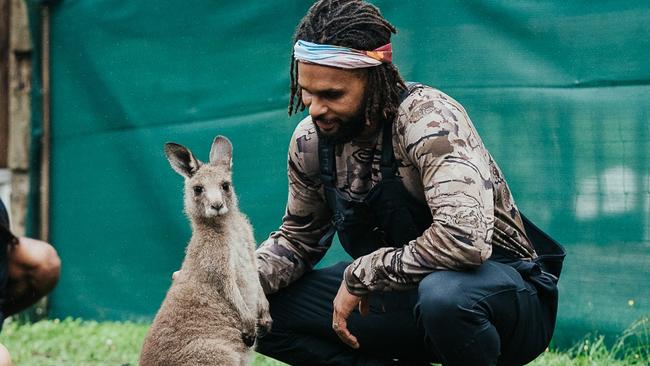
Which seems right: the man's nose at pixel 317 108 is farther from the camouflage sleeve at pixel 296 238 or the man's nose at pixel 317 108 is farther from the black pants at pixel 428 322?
the black pants at pixel 428 322

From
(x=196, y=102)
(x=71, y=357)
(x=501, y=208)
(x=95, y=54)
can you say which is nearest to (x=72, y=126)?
(x=95, y=54)

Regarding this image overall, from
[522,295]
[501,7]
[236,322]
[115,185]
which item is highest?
[501,7]

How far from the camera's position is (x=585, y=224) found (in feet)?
16.2

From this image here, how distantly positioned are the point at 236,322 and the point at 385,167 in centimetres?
89

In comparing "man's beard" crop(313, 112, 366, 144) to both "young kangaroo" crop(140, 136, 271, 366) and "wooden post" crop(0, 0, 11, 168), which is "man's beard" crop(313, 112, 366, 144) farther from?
"wooden post" crop(0, 0, 11, 168)

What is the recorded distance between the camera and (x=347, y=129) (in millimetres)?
3559

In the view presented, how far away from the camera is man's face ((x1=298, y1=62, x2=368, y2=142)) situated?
344cm

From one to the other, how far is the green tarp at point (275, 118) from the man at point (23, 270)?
1.45 meters

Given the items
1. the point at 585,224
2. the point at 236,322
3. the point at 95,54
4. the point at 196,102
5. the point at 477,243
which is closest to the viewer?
the point at 477,243

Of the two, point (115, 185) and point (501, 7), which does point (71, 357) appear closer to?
point (115, 185)

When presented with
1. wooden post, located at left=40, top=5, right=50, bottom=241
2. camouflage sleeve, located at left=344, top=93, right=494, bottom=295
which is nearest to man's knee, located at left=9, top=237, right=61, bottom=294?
camouflage sleeve, located at left=344, top=93, right=494, bottom=295

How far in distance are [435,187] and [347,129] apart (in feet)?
1.38

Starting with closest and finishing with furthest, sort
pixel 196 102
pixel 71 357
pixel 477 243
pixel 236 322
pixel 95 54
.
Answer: pixel 477 243 < pixel 236 322 < pixel 71 357 < pixel 196 102 < pixel 95 54

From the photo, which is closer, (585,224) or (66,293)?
(585,224)
